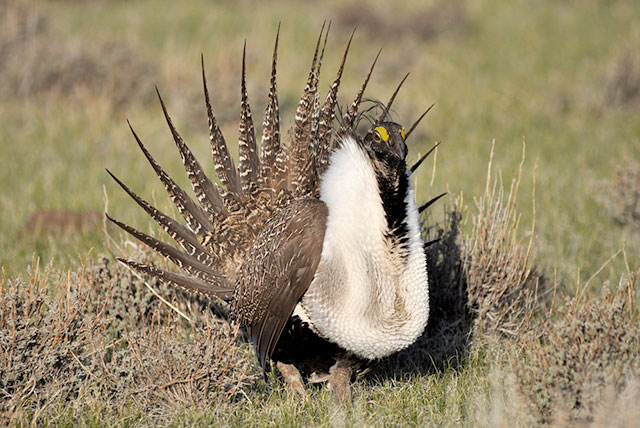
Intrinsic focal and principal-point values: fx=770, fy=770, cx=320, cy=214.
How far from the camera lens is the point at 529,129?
676 centimetres

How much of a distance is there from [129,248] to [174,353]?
1.16 meters

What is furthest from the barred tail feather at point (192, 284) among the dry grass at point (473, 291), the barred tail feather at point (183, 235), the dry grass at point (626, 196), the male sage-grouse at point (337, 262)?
the dry grass at point (626, 196)

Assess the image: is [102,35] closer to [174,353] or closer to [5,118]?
[5,118]

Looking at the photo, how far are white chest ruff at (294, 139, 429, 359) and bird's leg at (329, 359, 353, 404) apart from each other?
0.19 meters

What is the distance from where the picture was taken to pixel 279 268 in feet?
8.68

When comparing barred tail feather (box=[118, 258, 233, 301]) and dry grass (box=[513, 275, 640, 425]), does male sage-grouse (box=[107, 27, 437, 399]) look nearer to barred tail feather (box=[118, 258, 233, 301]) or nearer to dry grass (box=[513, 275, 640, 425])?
barred tail feather (box=[118, 258, 233, 301])

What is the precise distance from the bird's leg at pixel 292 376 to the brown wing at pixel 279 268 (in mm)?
184

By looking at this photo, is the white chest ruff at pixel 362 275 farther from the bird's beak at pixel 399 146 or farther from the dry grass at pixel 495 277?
the dry grass at pixel 495 277

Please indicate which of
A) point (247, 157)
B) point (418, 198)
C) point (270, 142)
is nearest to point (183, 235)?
point (247, 157)

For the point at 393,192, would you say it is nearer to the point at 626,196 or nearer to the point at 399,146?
the point at 399,146

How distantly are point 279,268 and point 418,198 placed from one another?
2.38 m

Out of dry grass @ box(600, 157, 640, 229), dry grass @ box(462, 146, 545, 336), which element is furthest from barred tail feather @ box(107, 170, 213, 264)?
dry grass @ box(600, 157, 640, 229)

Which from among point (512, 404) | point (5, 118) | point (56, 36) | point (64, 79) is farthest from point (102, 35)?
point (512, 404)

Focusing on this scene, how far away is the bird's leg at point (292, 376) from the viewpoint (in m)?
2.95
